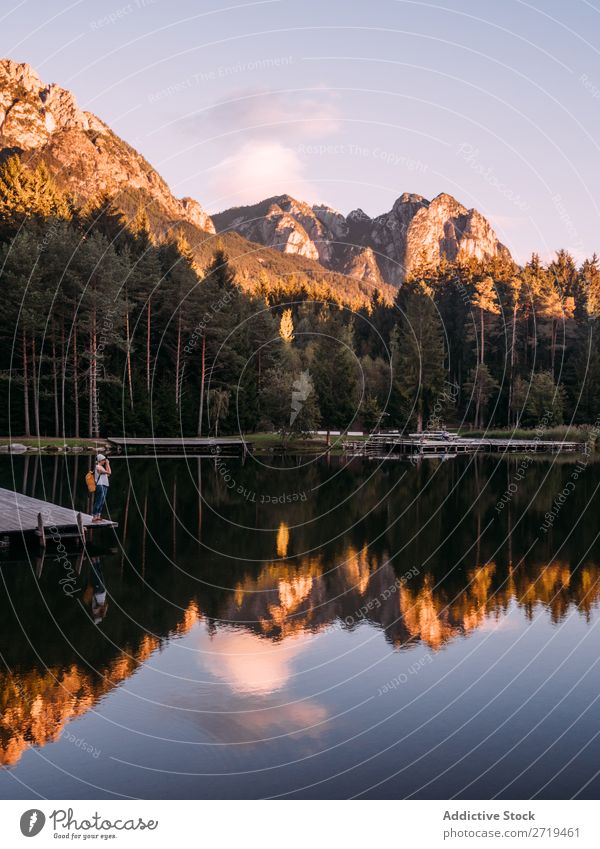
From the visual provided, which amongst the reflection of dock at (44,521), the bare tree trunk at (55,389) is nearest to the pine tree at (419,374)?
the bare tree trunk at (55,389)

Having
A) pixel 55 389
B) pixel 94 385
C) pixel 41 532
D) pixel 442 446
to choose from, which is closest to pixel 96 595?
pixel 41 532

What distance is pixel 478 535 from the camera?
33875mm

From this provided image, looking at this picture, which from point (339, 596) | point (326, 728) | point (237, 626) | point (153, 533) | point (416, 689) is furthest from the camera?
point (153, 533)

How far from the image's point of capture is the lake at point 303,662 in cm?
1269

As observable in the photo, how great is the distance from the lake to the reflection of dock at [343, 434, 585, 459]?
4591 centimetres

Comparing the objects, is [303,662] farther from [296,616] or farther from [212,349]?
[212,349]

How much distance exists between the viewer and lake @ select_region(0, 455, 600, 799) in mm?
12688

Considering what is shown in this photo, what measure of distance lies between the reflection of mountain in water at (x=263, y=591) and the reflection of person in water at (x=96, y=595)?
8cm

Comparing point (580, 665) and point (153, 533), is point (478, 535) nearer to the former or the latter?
point (153, 533)

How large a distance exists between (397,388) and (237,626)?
271 ft

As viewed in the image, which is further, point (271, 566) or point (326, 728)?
point (271, 566)

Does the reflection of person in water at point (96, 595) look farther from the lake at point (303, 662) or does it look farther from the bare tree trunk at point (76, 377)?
the bare tree trunk at point (76, 377)

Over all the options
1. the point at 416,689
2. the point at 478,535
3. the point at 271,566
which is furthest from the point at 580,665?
the point at 478,535

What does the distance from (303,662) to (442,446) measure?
68990 millimetres
